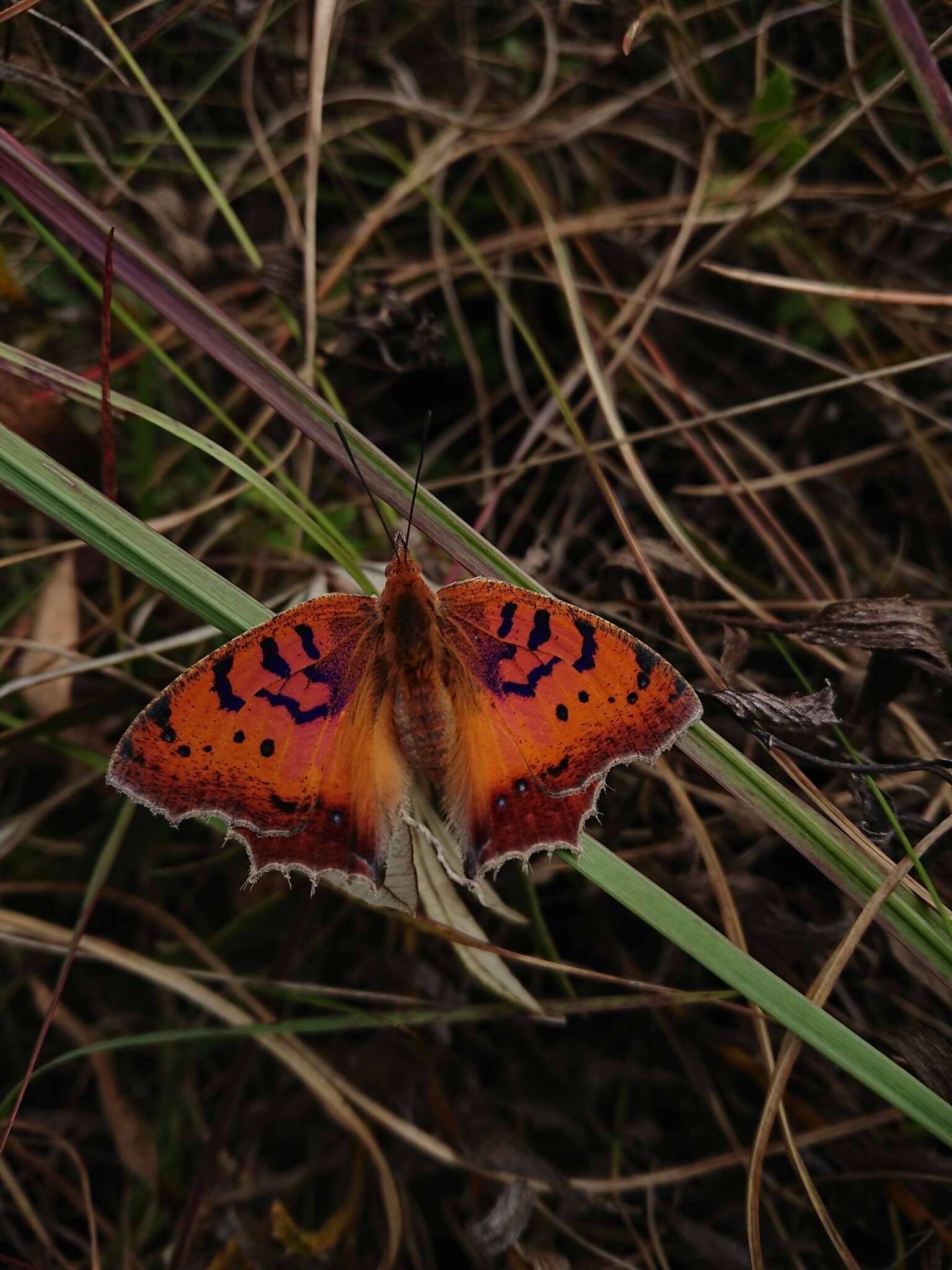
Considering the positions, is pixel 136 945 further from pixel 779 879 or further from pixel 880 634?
pixel 880 634

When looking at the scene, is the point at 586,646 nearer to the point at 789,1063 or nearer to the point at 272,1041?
the point at 789,1063

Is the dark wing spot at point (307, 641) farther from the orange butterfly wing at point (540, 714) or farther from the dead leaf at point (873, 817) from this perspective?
the dead leaf at point (873, 817)

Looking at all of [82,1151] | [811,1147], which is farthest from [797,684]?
[82,1151]

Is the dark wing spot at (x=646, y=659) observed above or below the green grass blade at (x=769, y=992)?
above

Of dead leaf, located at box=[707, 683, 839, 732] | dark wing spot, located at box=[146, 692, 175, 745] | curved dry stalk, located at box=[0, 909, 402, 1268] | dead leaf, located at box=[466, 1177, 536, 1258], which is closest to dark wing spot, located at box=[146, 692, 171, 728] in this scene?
dark wing spot, located at box=[146, 692, 175, 745]

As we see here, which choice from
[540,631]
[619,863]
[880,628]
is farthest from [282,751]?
[880,628]

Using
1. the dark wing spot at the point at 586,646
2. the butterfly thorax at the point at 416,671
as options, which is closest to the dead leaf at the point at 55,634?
the butterfly thorax at the point at 416,671

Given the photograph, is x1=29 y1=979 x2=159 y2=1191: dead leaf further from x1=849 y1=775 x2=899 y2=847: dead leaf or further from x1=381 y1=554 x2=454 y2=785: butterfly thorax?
x1=849 y1=775 x2=899 y2=847: dead leaf
